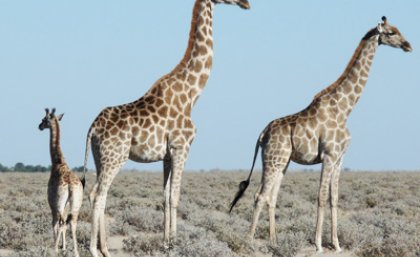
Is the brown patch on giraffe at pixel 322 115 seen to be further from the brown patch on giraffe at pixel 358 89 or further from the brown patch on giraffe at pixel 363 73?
the brown patch on giraffe at pixel 363 73

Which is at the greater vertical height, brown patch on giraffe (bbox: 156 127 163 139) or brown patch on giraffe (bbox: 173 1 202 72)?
brown patch on giraffe (bbox: 173 1 202 72)

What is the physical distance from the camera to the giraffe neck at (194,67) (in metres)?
11.6

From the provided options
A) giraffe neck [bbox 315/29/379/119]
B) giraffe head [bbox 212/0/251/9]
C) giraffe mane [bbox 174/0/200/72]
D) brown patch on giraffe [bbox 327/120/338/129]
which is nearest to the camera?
giraffe mane [bbox 174/0/200/72]

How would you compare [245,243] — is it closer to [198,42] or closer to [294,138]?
[294,138]

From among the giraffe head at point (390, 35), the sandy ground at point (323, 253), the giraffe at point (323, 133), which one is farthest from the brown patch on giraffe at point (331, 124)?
the sandy ground at point (323, 253)

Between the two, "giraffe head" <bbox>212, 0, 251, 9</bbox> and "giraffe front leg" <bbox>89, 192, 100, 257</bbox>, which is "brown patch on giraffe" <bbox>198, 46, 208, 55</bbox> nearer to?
"giraffe head" <bbox>212, 0, 251, 9</bbox>

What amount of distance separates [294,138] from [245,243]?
5.98ft

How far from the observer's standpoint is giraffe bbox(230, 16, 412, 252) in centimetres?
1273

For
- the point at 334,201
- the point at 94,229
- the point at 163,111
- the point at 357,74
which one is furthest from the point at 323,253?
the point at 94,229

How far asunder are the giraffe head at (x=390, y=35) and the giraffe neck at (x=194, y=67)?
300 cm

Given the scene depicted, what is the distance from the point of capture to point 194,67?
11.8 meters

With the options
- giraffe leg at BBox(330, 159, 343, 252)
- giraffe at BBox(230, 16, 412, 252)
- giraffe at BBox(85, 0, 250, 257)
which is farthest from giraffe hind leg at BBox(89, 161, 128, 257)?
giraffe leg at BBox(330, 159, 343, 252)

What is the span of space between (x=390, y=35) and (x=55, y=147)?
5642 millimetres

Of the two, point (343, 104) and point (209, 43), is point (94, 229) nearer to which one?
point (209, 43)
